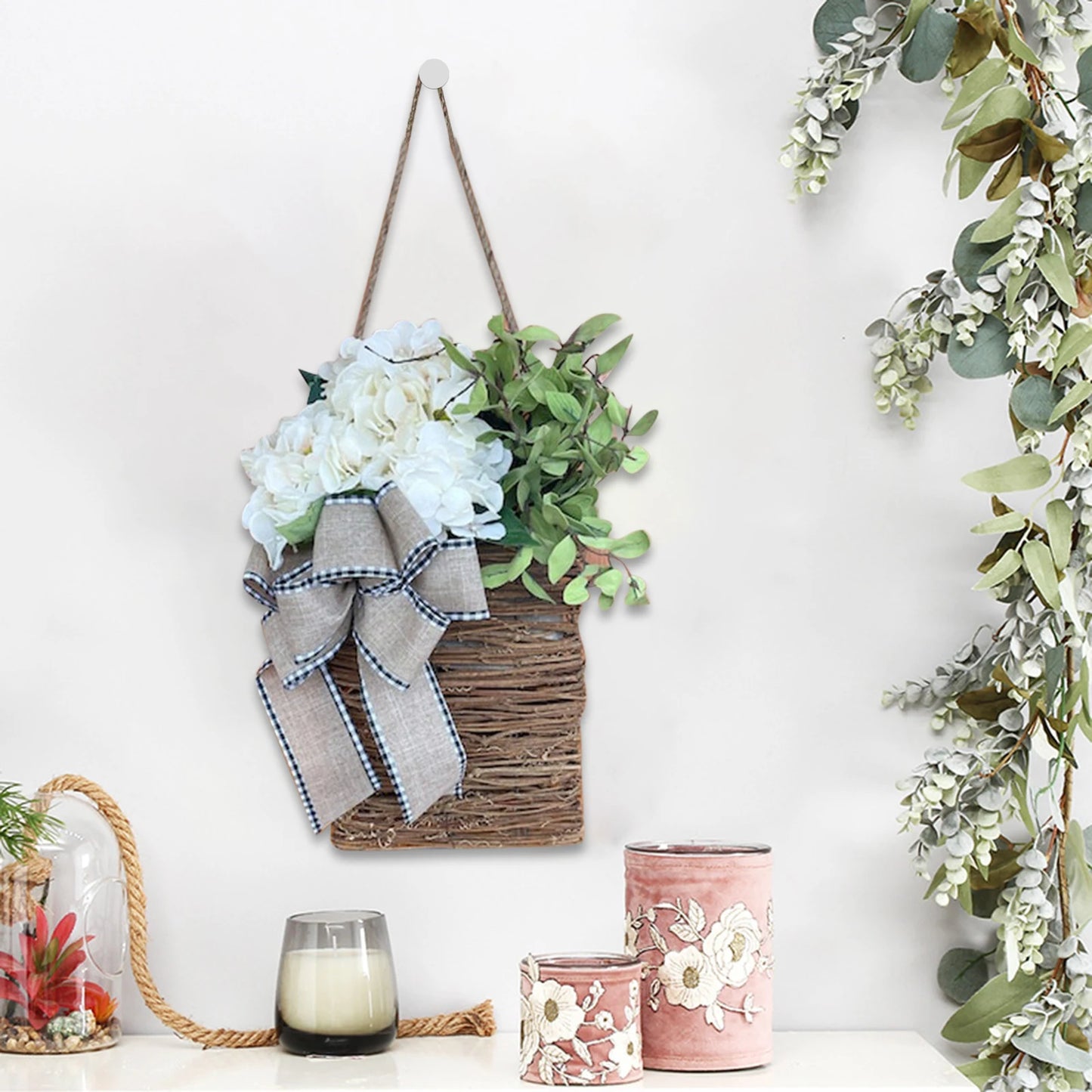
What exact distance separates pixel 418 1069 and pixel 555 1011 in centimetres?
16

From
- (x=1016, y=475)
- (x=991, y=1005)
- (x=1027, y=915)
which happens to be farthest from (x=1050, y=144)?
(x=991, y=1005)

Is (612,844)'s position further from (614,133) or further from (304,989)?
(614,133)

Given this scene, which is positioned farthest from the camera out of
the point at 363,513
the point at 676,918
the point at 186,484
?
the point at 186,484

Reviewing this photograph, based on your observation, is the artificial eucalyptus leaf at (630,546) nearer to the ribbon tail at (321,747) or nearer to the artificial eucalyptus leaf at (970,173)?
the ribbon tail at (321,747)

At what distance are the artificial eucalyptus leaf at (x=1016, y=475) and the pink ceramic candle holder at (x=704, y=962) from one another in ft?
1.17

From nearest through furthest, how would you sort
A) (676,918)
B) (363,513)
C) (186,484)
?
(676,918) < (363,513) < (186,484)

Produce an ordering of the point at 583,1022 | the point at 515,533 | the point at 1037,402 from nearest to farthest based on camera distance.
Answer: the point at 583,1022 → the point at 1037,402 → the point at 515,533

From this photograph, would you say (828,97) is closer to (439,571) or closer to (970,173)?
(970,173)

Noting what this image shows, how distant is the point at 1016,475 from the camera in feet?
3.62

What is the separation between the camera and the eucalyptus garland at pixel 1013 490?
109 cm

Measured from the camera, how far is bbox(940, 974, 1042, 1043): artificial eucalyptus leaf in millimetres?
1157

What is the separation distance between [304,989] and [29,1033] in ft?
0.81

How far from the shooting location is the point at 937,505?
1.30 m

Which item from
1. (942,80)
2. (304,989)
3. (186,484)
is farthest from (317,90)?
(304,989)
